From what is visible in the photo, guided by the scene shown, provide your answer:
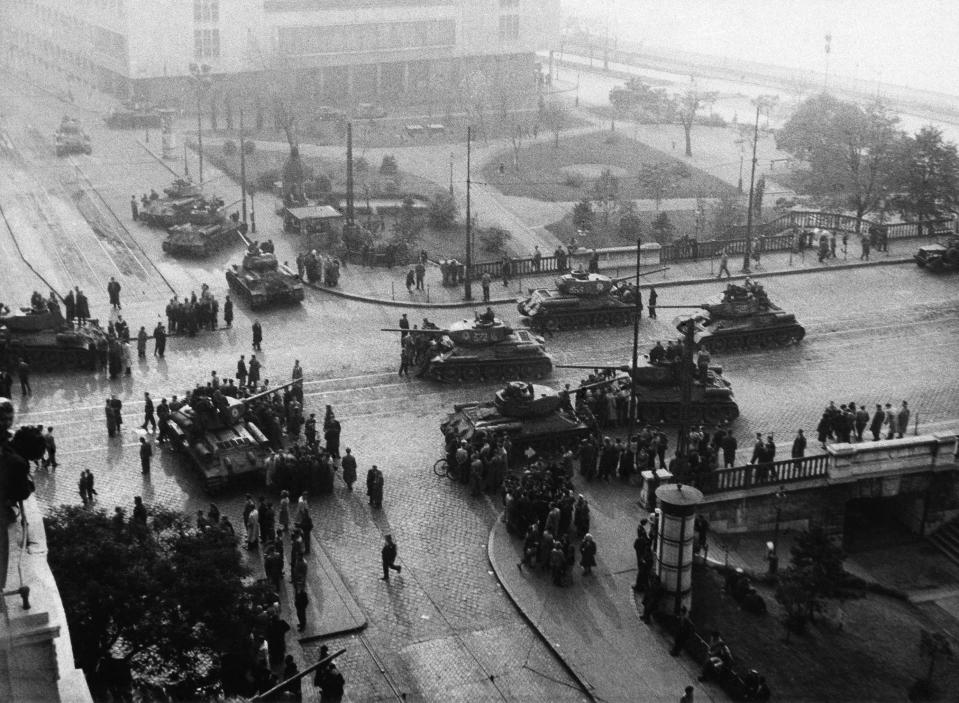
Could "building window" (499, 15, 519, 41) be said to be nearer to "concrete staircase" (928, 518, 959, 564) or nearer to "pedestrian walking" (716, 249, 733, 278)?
"pedestrian walking" (716, 249, 733, 278)

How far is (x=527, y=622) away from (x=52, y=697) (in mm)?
13624

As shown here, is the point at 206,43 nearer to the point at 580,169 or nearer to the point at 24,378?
the point at 580,169

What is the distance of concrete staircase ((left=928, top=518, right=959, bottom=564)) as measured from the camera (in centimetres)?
3528

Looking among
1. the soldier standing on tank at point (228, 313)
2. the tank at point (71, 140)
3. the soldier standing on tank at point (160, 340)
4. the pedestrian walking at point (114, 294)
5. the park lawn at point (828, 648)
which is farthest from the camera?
the tank at point (71, 140)

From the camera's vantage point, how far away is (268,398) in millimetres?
39812

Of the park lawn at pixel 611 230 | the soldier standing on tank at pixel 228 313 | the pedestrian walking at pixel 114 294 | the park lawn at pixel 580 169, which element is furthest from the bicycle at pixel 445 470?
the park lawn at pixel 580 169

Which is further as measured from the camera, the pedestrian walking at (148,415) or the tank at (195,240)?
the tank at (195,240)

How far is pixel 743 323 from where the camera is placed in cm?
4809

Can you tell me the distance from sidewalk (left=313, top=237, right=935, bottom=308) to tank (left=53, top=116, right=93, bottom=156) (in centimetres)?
3344

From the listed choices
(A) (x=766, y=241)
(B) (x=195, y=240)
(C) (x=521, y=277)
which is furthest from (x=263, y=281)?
(A) (x=766, y=241)

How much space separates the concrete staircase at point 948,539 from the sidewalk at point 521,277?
71.1ft

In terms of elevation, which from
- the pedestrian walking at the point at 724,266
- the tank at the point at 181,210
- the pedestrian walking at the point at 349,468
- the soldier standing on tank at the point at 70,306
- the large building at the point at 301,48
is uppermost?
the large building at the point at 301,48

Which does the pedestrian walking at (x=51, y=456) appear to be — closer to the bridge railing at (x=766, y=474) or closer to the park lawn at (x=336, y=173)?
the bridge railing at (x=766, y=474)

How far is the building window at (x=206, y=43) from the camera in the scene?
338 ft
